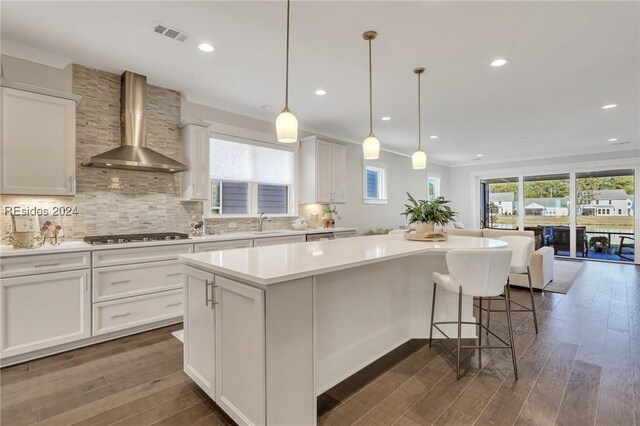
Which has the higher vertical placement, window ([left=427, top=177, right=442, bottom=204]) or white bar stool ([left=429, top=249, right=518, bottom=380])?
window ([left=427, top=177, right=442, bottom=204])

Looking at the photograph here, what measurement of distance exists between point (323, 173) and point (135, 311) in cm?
337

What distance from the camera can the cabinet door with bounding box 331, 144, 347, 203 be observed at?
5559mm

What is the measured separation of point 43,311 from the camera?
267 centimetres

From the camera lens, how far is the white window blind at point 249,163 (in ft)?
14.7

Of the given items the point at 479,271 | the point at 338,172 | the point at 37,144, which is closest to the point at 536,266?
the point at 479,271

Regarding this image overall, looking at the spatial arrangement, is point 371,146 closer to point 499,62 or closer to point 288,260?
point 288,260

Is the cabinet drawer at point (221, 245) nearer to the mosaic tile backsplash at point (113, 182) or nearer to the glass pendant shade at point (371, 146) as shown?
the mosaic tile backsplash at point (113, 182)

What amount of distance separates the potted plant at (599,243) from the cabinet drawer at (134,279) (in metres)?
9.24

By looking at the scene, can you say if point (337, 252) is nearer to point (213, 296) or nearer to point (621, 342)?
point (213, 296)

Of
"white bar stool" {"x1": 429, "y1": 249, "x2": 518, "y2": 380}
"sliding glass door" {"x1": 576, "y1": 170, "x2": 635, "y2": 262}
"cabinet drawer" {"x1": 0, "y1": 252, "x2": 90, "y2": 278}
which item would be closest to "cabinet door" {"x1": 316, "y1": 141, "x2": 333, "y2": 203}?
"white bar stool" {"x1": 429, "y1": 249, "x2": 518, "y2": 380}

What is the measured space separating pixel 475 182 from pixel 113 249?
9457 mm

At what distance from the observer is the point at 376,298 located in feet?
8.66

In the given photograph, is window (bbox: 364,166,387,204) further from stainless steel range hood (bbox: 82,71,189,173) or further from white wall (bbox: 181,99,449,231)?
stainless steel range hood (bbox: 82,71,189,173)

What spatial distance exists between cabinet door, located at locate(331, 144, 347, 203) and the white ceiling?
28.7 inches
